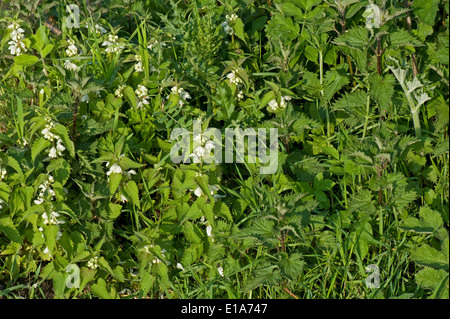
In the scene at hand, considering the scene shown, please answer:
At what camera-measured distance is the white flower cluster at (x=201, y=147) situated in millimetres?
2877

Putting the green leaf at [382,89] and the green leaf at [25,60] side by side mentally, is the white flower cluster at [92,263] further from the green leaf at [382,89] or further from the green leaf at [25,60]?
the green leaf at [382,89]

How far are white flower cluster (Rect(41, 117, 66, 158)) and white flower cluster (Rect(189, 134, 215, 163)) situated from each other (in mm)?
663

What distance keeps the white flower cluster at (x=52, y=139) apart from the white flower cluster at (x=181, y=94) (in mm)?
672

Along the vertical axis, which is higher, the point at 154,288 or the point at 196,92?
the point at 196,92

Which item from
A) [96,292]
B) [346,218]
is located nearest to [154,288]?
[96,292]

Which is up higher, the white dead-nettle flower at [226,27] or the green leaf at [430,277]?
the white dead-nettle flower at [226,27]

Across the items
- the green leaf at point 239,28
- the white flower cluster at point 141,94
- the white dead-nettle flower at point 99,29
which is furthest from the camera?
the white dead-nettle flower at point 99,29

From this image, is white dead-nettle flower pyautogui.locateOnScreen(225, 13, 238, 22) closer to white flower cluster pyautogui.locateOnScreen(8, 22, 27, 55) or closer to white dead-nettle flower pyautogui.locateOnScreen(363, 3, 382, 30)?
white dead-nettle flower pyautogui.locateOnScreen(363, 3, 382, 30)

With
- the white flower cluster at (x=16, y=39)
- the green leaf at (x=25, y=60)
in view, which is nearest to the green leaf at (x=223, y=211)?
the green leaf at (x=25, y=60)

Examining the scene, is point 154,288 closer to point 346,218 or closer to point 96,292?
point 96,292

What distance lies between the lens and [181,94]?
329cm

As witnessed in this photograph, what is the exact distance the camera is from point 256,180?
3.03 m

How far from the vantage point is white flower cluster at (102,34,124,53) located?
133 inches

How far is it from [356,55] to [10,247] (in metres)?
2.06
